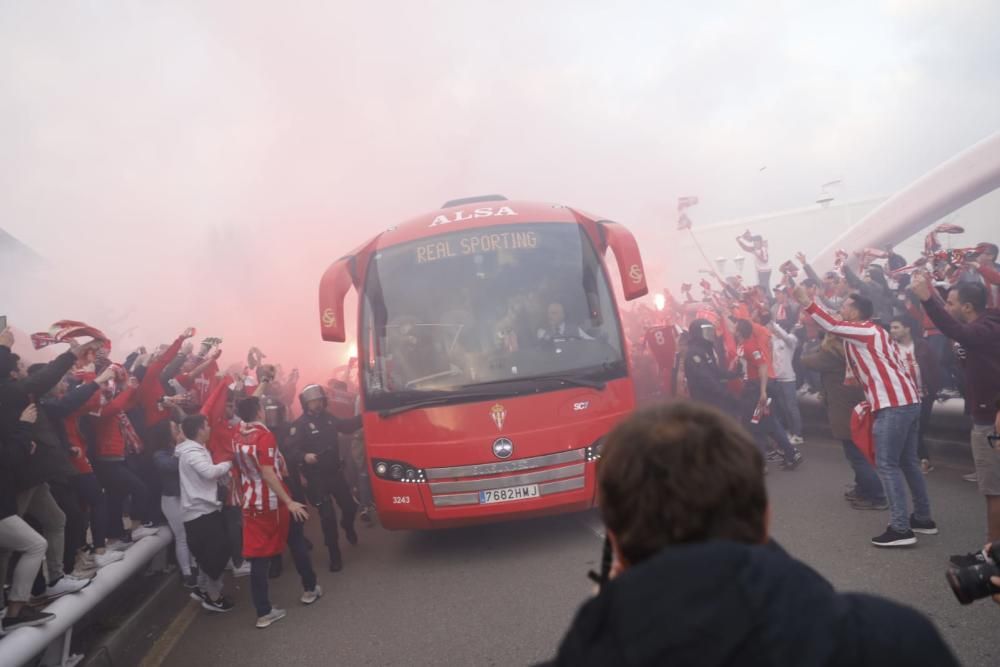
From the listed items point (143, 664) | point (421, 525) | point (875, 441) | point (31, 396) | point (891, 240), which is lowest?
point (143, 664)

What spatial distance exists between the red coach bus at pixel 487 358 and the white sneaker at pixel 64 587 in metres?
2.07

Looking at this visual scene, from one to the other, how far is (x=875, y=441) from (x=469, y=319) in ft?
10.3

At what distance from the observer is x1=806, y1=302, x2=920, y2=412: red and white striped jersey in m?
4.72

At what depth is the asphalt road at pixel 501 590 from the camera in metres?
4.00

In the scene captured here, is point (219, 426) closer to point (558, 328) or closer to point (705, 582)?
point (558, 328)

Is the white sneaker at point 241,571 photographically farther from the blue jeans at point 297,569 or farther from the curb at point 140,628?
the blue jeans at point 297,569

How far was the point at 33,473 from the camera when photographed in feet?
15.0

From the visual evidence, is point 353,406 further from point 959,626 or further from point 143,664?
point 959,626

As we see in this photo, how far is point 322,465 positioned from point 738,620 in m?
5.49

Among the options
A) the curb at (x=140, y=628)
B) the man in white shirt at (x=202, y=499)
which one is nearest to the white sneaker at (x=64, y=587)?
the curb at (x=140, y=628)

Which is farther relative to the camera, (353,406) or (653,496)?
(353,406)

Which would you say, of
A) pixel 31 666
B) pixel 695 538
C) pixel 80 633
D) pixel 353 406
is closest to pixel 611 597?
pixel 695 538

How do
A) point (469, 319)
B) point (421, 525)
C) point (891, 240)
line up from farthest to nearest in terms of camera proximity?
point (891, 240) < point (469, 319) < point (421, 525)

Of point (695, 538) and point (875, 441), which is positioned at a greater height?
point (695, 538)
